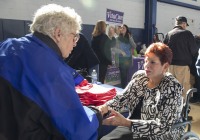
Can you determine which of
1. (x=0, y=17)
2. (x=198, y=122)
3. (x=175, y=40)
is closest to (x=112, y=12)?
(x=175, y=40)

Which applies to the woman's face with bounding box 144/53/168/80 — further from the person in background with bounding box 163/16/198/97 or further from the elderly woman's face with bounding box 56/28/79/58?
the person in background with bounding box 163/16/198/97

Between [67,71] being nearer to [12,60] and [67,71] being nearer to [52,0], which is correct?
[12,60]

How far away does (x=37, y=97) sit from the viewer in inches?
37.8

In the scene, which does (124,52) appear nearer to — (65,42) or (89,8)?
(89,8)

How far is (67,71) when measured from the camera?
3.48 ft

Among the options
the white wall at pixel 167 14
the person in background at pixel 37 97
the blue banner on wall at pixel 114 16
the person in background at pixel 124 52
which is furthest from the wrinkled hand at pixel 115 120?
the white wall at pixel 167 14

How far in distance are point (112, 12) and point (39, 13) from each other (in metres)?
5.44

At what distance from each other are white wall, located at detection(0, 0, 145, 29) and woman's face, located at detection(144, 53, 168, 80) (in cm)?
323

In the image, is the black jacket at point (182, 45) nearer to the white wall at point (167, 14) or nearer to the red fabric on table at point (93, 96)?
the red fabric on table at point (93, 96)

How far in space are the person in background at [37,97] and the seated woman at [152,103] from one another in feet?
1.99

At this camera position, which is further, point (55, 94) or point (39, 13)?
point (39, 13)

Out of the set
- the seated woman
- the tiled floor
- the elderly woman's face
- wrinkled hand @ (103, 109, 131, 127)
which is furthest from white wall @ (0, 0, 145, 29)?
the elderly woman's face

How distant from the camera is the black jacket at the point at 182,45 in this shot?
429 cm

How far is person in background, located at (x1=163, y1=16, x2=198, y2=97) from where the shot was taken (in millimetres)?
4293
